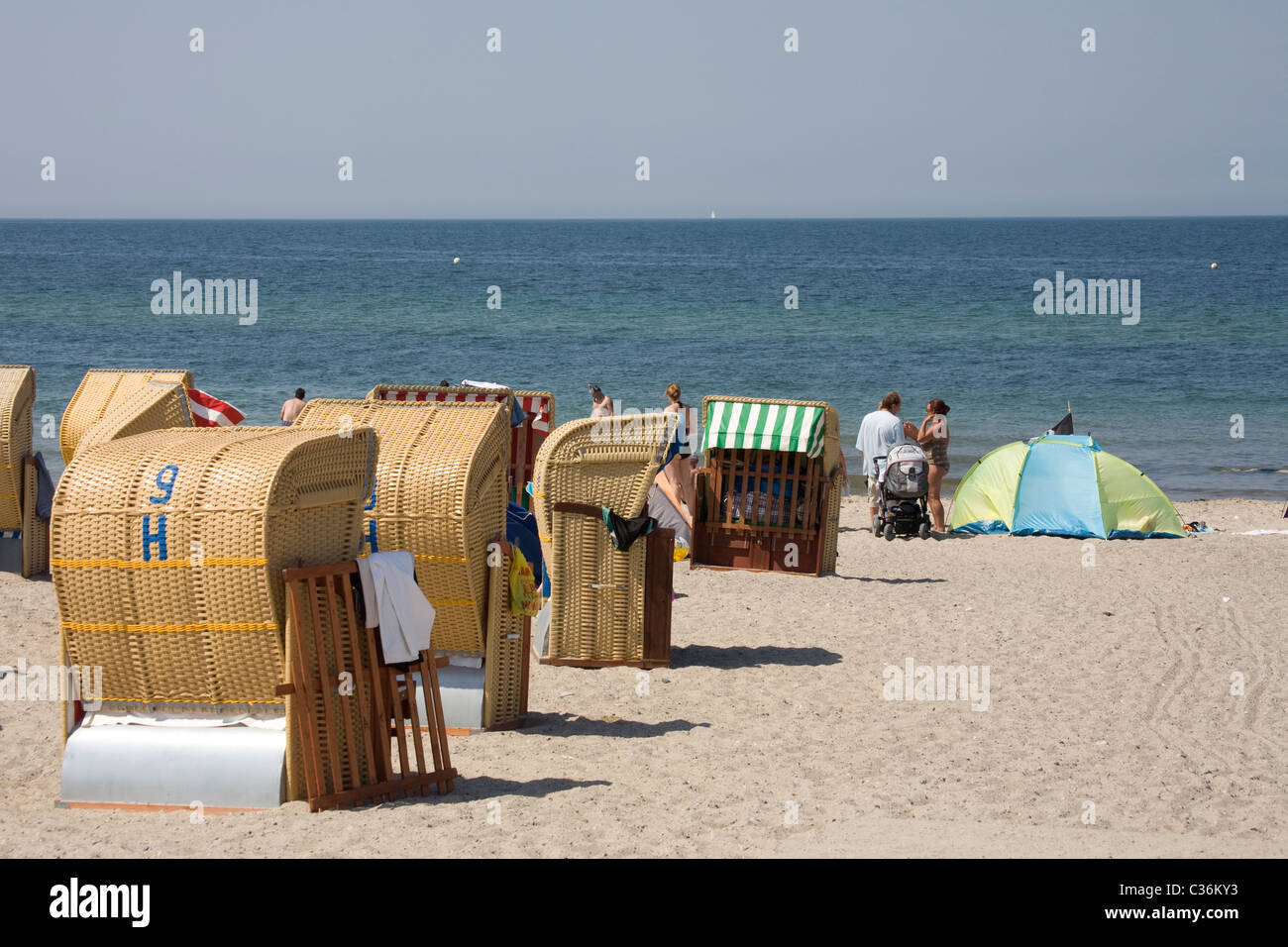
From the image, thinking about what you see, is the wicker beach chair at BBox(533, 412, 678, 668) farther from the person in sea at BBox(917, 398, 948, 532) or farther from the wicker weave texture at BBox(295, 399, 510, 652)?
the person in sea at BBox(917, 398, 948, 532)

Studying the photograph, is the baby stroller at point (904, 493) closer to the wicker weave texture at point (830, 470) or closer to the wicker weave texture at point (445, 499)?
the wicker weave texture at point (830, 470)

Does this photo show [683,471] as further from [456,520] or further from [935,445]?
[456,520]

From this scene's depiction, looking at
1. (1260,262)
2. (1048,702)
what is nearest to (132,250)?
(1260,262)

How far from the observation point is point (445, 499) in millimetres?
6805

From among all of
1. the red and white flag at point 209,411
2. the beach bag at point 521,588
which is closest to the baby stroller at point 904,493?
the red and white flag at point 209,411

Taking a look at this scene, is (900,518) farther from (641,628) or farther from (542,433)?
(641,628)

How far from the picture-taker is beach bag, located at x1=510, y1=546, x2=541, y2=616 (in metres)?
7.32

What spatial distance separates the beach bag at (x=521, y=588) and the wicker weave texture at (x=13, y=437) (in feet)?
20.5

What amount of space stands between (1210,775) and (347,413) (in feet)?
17.3

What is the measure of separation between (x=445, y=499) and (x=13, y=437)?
6340mm

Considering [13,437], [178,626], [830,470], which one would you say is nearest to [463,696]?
[178,626]

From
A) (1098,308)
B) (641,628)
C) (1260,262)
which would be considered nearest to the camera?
(641,628)

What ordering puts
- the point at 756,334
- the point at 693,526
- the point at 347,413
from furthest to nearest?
1. the point at 756,334
2. the point at 693,526
3. the point at 347,413

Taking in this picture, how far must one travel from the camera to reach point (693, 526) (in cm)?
1205
